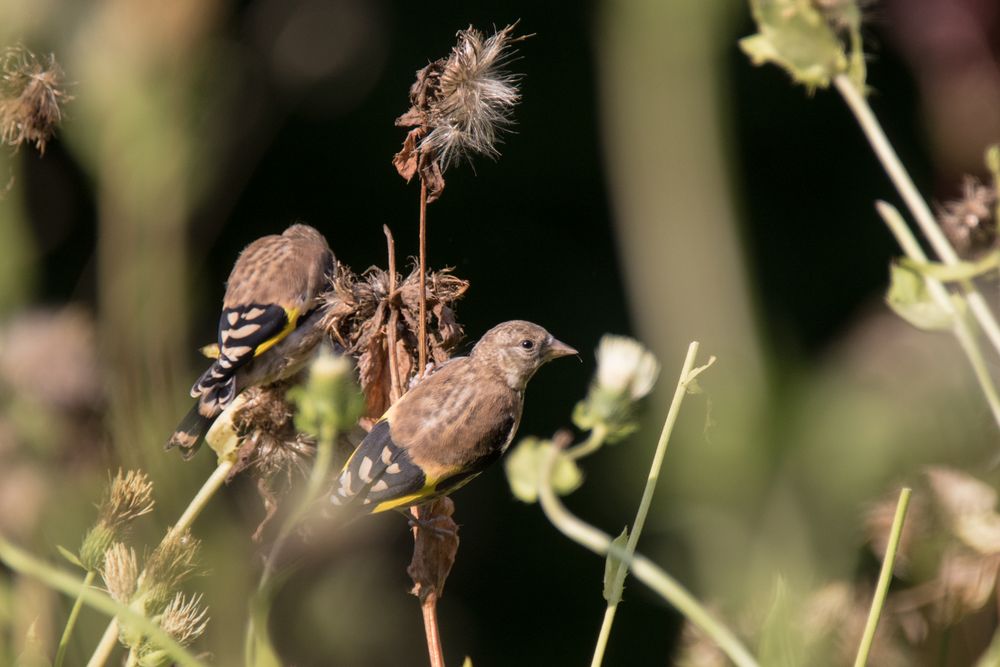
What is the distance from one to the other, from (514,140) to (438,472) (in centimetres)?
204

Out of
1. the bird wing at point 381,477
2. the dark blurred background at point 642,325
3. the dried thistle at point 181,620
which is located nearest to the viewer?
the dark blurred background at point 642,325

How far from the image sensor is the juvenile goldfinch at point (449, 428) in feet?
4.84

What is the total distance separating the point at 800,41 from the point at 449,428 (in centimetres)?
119

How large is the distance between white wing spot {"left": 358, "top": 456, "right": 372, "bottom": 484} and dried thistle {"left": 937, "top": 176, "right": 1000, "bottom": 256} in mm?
787

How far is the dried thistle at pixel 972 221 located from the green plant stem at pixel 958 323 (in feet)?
0.87

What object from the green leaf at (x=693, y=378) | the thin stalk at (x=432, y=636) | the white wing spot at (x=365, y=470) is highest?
the green leaf at (x=693, y=378)

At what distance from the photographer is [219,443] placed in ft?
4.08

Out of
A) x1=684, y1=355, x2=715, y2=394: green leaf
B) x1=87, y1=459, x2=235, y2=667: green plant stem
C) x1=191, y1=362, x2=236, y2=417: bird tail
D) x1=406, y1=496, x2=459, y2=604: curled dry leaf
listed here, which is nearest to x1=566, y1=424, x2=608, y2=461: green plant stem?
x1=684, y1=355, x2=715, y2=394: green leaf

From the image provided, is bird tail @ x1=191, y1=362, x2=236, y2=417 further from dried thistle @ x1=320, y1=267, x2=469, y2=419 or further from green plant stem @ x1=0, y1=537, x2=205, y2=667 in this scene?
green plant stem @ x1=0, y1=537, x2=205, y2=667

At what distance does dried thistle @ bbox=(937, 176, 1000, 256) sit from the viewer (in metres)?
0.86

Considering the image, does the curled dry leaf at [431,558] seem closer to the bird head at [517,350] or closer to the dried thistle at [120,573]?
the dried thistle at [120,573]

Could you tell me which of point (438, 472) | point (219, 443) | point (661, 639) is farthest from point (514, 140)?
point (219, 443)

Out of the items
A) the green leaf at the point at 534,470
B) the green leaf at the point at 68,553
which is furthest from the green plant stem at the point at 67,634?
the green leaf at the point at 534,470

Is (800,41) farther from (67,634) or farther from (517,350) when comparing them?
(517,350)
